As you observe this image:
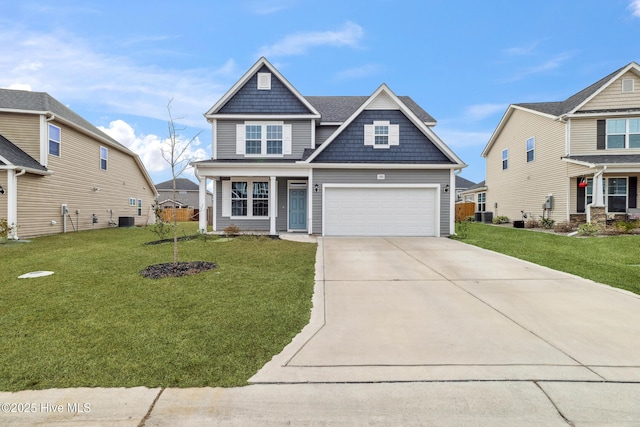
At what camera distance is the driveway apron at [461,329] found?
123 inches

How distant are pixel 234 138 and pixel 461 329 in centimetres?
1396

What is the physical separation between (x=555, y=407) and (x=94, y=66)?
1854cm

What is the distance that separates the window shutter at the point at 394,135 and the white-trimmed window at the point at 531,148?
10.9 metres

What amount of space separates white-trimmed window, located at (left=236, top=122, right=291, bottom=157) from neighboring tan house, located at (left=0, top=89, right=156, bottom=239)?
28.3ft

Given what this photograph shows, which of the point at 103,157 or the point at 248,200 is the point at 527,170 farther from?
the point at 103,157

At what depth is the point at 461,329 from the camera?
163 inches

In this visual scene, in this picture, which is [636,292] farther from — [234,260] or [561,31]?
[561,31]

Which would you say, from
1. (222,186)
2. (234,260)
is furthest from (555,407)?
(222,186)

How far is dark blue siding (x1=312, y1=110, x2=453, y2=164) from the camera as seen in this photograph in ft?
45.8

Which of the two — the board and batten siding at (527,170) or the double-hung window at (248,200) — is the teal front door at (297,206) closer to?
the double-hung window at (248,200)

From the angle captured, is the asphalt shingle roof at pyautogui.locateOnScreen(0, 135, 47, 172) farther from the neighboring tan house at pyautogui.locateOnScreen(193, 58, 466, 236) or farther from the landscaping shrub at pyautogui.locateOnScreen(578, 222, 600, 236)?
the landscaping shrub at pyautogui.locateOnScreen(578, 222, 600, 236)

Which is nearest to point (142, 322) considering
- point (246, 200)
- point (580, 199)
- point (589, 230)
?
point (246, 200)

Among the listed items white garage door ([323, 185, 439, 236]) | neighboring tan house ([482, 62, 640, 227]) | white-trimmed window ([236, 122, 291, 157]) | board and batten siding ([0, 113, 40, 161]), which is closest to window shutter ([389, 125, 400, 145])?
white garage door ([323, 185, 439, 236])

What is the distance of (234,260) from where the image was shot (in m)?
8.52
